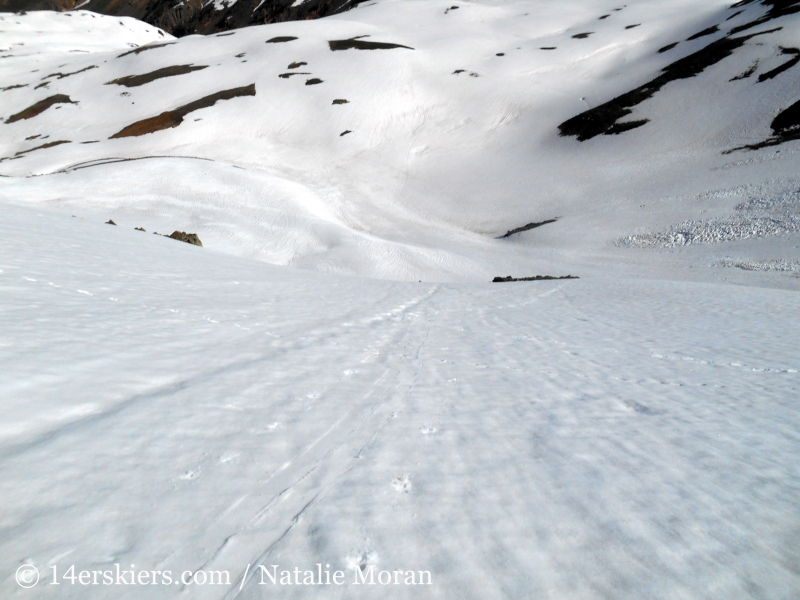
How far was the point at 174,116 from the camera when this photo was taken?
34594 millimetres

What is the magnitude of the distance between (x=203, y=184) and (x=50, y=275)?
19.0m

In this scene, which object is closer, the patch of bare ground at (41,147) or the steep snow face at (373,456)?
the steep snow face at (373,456)

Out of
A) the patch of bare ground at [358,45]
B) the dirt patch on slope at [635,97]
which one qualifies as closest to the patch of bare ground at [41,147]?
the patch of bare ground at [358,45]

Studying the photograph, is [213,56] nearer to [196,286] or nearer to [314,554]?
[196,286]

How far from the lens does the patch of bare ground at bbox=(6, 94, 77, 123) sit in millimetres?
36444

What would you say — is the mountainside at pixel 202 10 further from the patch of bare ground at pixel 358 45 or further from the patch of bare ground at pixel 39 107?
the patch of bare ground at pixel 39 107

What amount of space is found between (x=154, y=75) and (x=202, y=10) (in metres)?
84.3

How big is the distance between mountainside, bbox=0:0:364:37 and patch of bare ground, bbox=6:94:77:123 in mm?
53370

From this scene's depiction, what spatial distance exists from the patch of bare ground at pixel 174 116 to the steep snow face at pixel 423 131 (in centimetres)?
17

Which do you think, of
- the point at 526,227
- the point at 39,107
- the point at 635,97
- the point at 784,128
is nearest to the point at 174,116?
the point at 39,107

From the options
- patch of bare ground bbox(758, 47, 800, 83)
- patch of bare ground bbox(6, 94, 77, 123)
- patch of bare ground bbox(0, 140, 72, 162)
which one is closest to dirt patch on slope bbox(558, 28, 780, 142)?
patch of bare ground bbox(758, 47, 800, 83)

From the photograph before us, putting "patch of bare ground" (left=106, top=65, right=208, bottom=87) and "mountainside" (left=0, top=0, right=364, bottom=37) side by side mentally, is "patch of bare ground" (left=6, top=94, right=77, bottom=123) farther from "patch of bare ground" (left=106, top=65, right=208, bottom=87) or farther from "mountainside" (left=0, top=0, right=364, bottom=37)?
"mountainside" (left=0, top=0, right=364, bottom=37)

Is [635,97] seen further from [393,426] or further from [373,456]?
[373,456]

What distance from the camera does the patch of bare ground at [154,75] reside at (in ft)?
129
